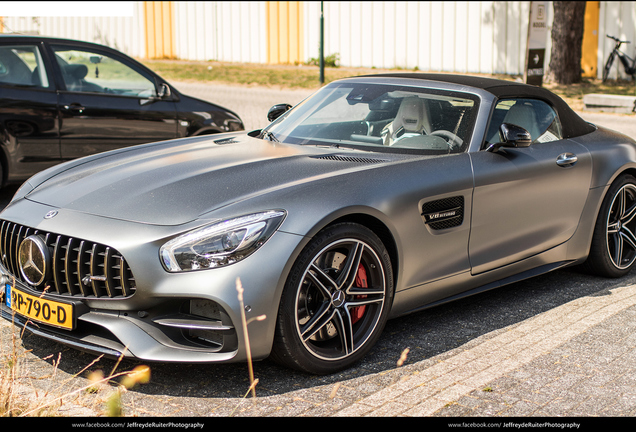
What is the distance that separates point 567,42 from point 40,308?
18.2 meters

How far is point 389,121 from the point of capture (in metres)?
4.80

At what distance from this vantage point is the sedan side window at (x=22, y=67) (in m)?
7.25

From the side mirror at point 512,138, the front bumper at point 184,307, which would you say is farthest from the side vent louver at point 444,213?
the front bumper at point 184,307

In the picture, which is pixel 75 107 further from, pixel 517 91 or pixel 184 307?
pixel 184 307

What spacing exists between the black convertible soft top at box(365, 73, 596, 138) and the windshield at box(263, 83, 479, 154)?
20 centimetres

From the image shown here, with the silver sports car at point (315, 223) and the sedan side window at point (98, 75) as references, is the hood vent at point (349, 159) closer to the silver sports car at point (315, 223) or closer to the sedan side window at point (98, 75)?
the silver sports car at point (315, 223)

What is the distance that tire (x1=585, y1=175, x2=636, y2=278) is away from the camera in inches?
209

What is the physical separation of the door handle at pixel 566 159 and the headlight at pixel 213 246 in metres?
2.40

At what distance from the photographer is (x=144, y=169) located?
13.9 ft

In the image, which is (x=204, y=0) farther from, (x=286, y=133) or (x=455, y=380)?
(x=455, y=380)

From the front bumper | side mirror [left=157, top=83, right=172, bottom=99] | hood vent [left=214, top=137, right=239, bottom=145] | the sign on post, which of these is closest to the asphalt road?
the front bumper

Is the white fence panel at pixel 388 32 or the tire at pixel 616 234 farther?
the white fence panel at pixel 388 32

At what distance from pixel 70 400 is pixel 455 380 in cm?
181

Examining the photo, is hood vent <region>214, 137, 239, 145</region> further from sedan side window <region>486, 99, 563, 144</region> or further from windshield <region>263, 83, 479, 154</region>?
sedan side window <region>486, 99, 563, 144</region>
